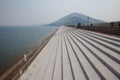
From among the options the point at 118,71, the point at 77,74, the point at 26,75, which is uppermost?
the point at 118,71

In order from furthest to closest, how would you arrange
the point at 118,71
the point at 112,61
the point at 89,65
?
the point at 89,65
the point at 112,61
the point at 118,71

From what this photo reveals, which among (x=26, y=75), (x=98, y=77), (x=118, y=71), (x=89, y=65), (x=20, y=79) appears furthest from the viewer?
(x=26, y=75)

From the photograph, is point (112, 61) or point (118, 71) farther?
point (112, 61)

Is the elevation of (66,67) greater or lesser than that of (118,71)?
lesser

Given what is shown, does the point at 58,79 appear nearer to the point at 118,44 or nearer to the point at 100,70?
the point at 100,70

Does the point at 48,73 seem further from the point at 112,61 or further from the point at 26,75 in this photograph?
the point at 112,61

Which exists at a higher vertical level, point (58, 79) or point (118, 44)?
point (118, 44)

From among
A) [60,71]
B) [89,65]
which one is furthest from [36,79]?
[89,65]

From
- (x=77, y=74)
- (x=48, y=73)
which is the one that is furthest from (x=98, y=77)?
(x=48, y=73)

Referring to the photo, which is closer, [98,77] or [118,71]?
[118,71]
